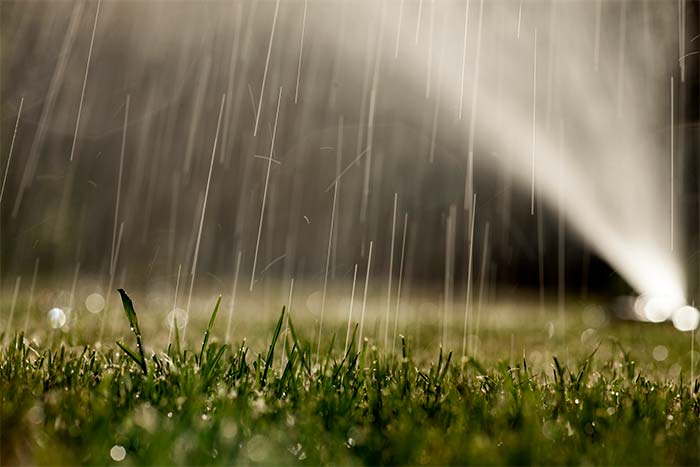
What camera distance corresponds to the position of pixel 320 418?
147 cm

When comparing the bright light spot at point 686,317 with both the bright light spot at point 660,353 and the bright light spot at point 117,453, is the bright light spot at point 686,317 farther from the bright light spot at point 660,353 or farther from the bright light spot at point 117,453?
the bright light spot at point 117,453

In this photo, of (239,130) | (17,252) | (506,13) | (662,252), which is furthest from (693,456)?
(239,130)

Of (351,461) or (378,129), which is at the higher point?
(378,129)

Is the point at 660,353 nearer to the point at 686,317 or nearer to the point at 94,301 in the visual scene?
the point at 686,317

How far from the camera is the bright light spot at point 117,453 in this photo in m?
1.18

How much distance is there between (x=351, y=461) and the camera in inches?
47.4

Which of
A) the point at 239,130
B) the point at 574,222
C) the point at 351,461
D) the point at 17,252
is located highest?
the point at 239,130

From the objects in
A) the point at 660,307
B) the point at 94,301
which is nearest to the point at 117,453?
the point at 94,301

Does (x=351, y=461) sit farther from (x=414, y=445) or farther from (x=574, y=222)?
(x=574, y=222)

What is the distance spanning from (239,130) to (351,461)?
53.6ft

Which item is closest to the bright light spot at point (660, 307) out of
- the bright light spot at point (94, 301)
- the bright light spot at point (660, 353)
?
the bright light spot at point (660, 353)

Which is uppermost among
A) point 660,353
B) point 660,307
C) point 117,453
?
point 660,307

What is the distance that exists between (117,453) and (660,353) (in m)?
3.73

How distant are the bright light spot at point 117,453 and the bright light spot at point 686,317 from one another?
7033mm
